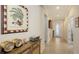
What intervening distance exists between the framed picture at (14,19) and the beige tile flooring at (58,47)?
1.29ft

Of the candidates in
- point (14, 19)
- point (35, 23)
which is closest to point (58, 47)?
point (35, 23)

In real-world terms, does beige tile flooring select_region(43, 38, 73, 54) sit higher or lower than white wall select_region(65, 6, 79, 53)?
lower

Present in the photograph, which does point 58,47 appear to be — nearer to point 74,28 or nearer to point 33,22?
point 74,28

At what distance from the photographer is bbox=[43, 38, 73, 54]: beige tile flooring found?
1537mm

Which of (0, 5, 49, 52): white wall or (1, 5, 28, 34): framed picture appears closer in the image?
(1, 5, 28, 34): framed picture

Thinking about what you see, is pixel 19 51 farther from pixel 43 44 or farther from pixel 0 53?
pixel 43 44

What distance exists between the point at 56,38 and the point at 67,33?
166 mm

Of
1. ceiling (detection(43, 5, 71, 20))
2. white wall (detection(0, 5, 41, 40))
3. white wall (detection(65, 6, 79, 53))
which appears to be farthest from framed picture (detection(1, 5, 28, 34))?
white wall (detection(65, 6, 79, 53))

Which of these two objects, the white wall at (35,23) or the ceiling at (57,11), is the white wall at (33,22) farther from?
the ceiling at (57,11)

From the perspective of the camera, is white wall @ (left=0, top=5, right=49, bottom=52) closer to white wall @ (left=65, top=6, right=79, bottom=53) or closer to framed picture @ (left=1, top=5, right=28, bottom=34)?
framed picture @ (left=1, top=5, right=28, bottom=34)

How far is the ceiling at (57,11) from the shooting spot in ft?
5.03

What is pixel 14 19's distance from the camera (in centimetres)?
142

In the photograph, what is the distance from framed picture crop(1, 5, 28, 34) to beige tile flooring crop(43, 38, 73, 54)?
1.29 ft

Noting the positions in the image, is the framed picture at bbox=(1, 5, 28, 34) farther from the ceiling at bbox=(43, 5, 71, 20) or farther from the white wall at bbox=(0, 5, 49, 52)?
A: the ceiling at bbox=(43, 5, 71, 20)
